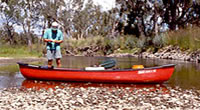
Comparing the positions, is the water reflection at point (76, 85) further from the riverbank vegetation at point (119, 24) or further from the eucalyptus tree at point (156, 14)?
the eucalyptus tree at point (156, 14)

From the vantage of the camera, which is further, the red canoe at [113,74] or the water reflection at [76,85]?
the red canoe at [113,74]

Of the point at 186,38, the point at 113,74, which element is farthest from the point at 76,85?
the point at 186,38

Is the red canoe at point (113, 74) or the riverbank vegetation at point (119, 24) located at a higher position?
the riverbank vegetation at point (119, 24)

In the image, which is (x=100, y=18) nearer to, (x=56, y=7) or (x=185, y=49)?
(x=56, y=7)

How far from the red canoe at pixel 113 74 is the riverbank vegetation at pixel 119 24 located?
10.00 meters

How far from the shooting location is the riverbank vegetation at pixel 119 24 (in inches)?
902

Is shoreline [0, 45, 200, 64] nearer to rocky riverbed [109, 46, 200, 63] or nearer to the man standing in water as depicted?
rocky riverbed [109, 46, 200, 63]

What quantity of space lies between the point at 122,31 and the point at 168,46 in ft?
55.5

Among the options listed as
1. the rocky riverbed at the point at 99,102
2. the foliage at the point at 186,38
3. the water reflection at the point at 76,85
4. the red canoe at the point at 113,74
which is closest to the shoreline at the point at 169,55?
the foliage at the point at 186,38

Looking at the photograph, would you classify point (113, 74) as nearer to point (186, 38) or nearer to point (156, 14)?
point (186, 38)

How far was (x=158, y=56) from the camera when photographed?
22.5 meters

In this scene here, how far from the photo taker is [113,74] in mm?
9008

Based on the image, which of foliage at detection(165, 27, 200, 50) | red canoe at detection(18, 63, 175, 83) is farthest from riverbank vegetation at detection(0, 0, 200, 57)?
red canoe at detection(18, 63, 175, 83)

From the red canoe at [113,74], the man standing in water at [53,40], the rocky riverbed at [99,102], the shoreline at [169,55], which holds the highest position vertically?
the man standing in water at [53,40]
